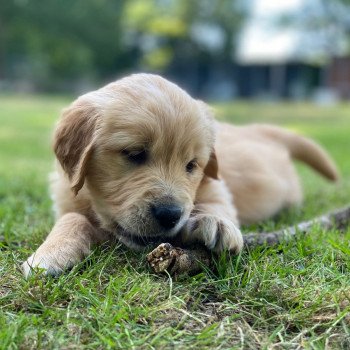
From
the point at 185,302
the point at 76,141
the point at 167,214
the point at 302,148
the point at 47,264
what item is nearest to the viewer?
the point at 185,302

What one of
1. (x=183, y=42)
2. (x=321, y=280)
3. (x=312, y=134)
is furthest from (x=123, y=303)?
(x=183, y=42)

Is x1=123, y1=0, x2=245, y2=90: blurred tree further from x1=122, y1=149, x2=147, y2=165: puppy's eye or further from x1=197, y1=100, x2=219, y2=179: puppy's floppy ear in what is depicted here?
x1=122, y1=149, x2=147, y2=165: puppy's eye

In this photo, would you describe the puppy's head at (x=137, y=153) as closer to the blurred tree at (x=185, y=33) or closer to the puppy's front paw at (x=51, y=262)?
the puppy's front paw at (x=51, y=262)

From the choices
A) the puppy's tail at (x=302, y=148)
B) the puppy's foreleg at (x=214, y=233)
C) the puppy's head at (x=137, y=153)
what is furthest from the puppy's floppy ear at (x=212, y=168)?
the puppy's tail at (x=302, y=148)

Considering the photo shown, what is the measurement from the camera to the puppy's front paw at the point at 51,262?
8.24 ft

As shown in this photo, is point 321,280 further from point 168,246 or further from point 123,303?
point 123,303

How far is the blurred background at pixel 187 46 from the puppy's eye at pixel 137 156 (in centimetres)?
3577

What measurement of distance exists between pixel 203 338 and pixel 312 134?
13061 mm

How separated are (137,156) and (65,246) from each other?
1.91ft

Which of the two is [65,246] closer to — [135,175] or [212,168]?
[135,175]

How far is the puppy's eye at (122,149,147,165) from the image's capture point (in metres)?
2.89

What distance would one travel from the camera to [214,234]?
268cm

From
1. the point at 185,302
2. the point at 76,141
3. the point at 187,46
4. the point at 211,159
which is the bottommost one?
the point at 187,46

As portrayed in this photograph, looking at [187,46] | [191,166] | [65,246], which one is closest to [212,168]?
[191,166]
